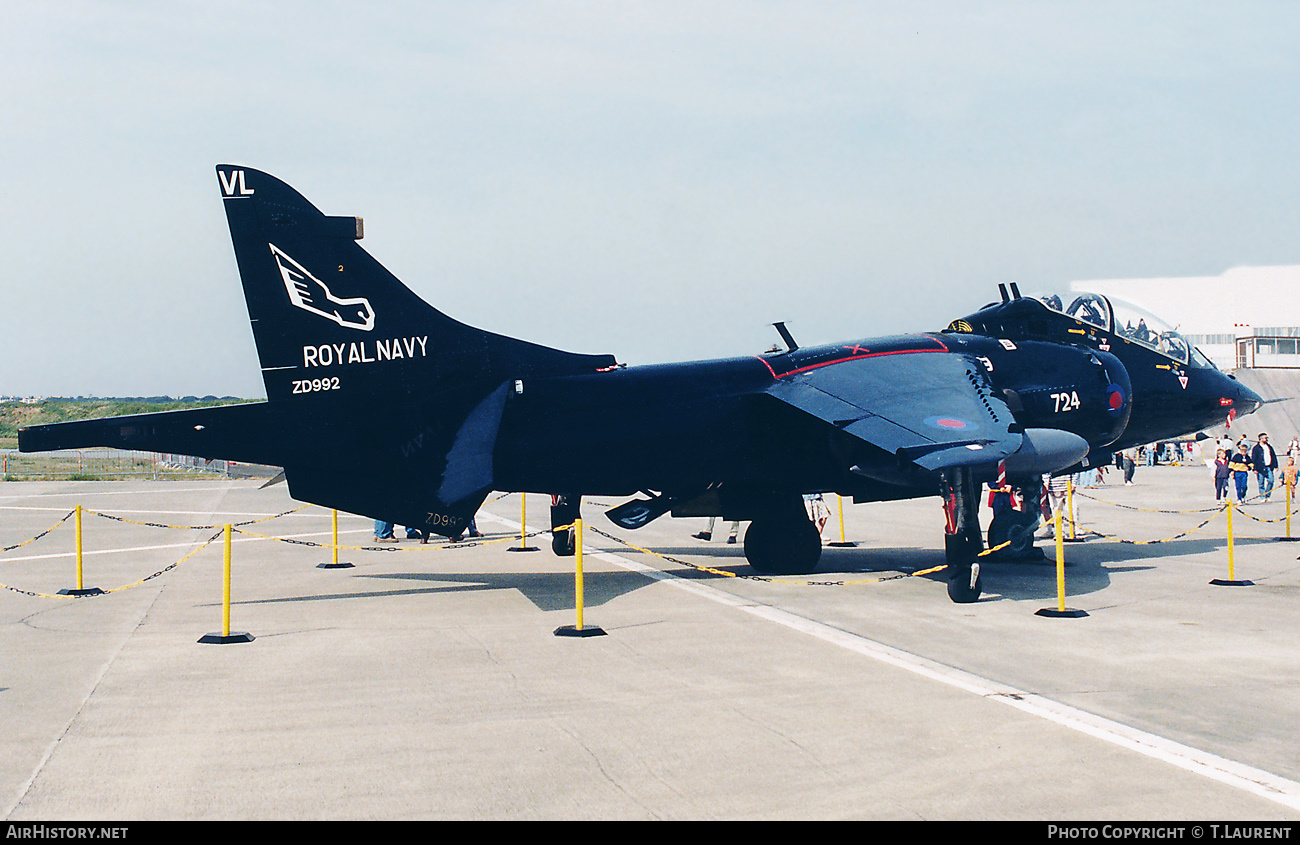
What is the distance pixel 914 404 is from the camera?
14.0 metres

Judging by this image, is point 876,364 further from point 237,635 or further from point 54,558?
point 54,558

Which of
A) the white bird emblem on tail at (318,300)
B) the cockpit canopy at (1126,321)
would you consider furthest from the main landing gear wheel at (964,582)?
the white bird emblem on tail at (318,300)

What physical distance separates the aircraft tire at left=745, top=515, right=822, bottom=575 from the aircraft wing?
2.11m

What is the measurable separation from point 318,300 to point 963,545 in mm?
8392

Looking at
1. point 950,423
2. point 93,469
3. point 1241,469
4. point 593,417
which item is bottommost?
point 93,469

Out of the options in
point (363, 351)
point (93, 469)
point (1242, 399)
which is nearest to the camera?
point (363, 351)

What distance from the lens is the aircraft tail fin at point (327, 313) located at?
12930 millimetres

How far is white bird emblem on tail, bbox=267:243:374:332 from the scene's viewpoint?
13008 millimetres

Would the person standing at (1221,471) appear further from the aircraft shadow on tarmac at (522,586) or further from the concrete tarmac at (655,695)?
the aircraft shadow on tarmac at (522,586)

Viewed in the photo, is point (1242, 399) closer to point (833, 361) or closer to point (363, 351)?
point (833, 361)

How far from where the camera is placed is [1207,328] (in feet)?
291

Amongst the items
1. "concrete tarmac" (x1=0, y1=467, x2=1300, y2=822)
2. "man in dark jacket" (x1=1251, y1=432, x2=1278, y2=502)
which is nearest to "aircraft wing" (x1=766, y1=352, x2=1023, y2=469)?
"concrete tarmac" (x1=0, y1=467, x2=1300, y2=822)

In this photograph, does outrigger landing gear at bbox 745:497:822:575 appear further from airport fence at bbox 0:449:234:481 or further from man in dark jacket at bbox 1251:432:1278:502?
airport fence at bbox 0:449:234:481

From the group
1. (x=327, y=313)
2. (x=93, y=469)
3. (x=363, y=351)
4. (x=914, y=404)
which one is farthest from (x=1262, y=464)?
(x=93, y=469)
